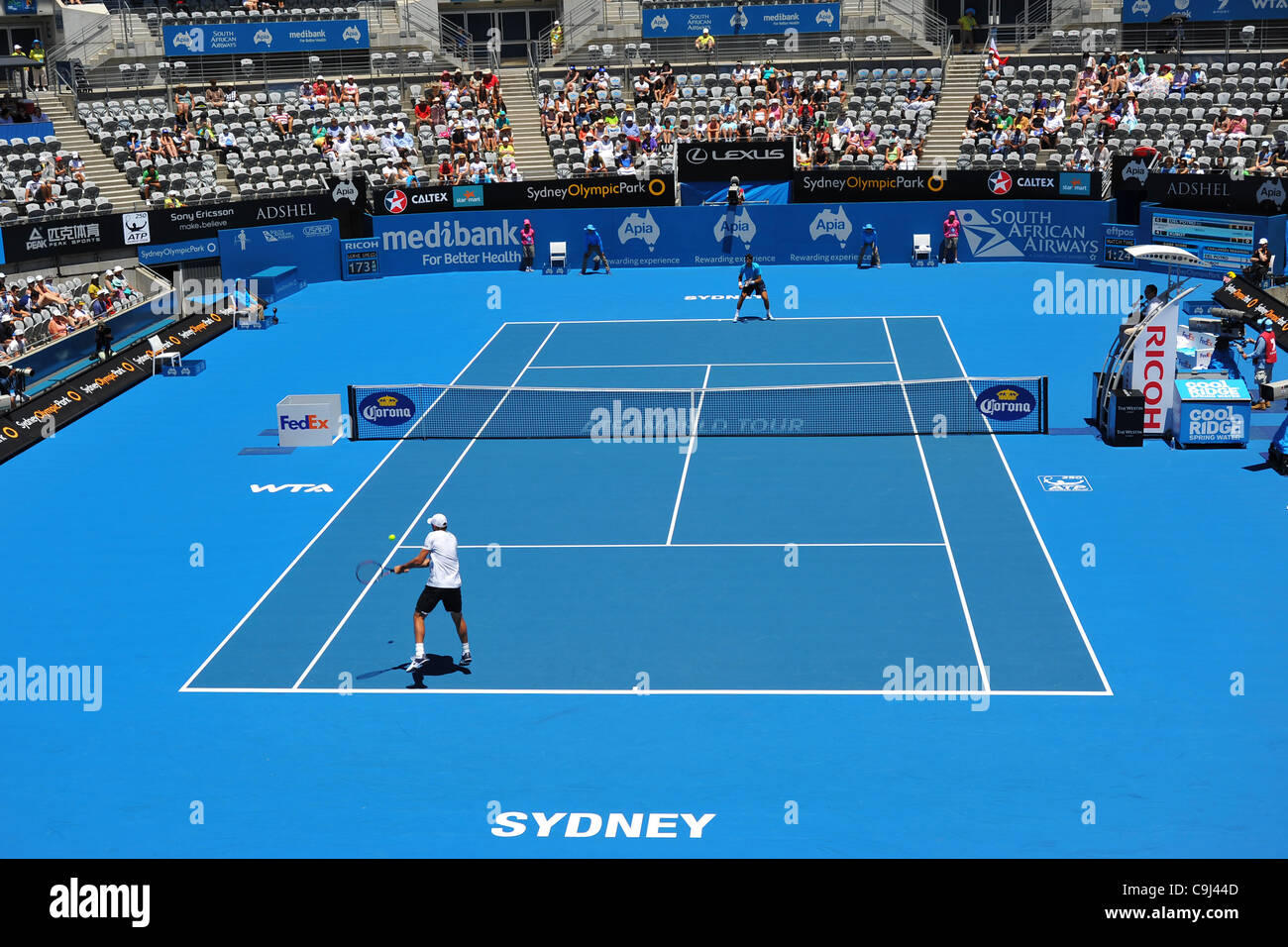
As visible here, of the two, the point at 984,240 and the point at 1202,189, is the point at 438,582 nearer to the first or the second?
the point at 1202,189

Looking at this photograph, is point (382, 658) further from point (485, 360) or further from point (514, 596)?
point (485, 360)

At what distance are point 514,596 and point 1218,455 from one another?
1264cm

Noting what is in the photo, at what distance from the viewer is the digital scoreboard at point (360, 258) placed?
156 ft

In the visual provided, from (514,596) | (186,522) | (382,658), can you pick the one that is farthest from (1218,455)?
(186,522)

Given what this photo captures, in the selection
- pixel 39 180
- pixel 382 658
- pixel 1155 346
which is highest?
pixel 39 180

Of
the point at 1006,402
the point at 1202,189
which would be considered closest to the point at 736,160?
the point at 1202,189

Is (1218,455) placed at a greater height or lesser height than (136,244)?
lesser

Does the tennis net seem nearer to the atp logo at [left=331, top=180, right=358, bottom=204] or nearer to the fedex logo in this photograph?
the fedex logo

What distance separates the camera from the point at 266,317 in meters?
39.2
